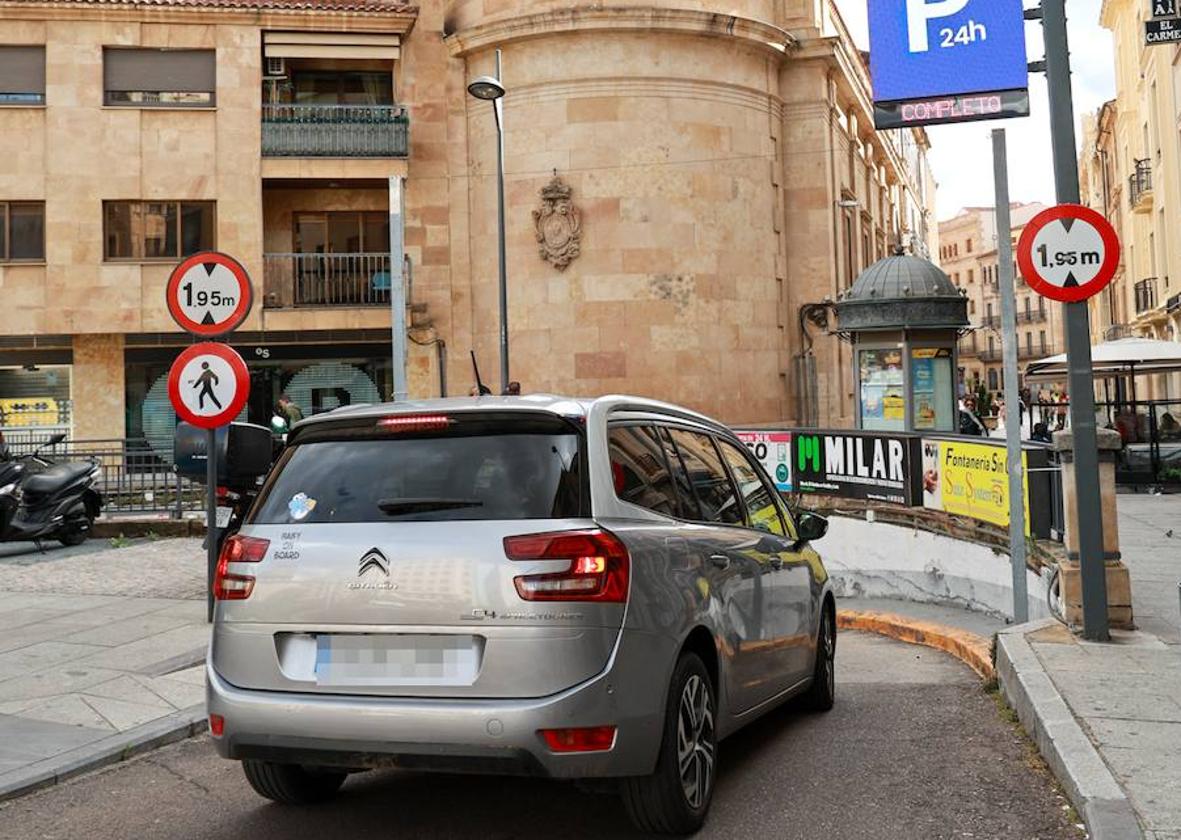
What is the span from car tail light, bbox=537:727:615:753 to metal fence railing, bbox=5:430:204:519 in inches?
436

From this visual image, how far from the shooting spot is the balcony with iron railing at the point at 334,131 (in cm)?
2505

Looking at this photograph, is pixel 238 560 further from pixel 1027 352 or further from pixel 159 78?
pixel 1027 352

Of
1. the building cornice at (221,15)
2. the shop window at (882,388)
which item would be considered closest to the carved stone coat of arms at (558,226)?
the building cornice at (221,15)

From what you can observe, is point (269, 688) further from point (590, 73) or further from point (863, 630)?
point (590, 73)

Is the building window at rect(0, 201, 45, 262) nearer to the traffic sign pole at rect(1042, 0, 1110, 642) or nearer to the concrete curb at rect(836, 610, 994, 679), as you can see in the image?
the concrete curb at rect(836, 610, 994, 679)

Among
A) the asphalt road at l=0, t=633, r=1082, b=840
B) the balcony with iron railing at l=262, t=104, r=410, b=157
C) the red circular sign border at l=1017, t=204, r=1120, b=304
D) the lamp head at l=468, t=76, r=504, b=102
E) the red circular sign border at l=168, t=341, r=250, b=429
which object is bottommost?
the asphalt road at l=0, t=633, r=1082, b=840

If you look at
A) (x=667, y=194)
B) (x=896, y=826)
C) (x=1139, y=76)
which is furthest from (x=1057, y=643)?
(x=1139, y=76)

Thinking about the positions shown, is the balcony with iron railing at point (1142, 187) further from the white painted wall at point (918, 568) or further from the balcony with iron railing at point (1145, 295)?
the white painted wall at point (918, 568)

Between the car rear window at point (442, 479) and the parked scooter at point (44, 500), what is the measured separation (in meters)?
9.24

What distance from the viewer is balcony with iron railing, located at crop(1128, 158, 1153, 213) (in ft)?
125

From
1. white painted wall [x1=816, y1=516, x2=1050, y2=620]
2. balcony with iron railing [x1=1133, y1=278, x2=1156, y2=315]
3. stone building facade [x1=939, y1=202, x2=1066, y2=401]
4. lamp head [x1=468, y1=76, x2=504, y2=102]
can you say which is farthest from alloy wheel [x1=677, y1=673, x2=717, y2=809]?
stone building facade [x1=939, y1=202, x2=1066, y2=401]

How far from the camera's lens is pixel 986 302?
106375 millimetres

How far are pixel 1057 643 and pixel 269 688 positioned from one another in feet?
15.7

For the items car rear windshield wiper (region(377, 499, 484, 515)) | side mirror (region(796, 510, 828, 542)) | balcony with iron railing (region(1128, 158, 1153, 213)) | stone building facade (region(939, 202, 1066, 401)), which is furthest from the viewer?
stone building facade (region(939, 202, 1066, 401))
